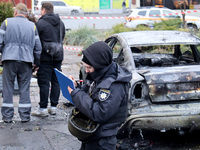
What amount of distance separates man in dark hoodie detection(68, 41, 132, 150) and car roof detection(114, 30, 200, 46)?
2.68 metres

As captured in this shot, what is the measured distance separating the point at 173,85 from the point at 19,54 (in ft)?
7.71

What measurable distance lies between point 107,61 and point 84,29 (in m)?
15.3

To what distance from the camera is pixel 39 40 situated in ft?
18.5

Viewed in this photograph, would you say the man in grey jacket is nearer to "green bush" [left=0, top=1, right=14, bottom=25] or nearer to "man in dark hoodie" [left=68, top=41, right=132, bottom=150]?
"man in dark hoodie" [left=68, top=41, right=132, bottom=150]

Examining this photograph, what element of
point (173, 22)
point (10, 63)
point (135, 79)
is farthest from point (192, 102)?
point (173, 22)

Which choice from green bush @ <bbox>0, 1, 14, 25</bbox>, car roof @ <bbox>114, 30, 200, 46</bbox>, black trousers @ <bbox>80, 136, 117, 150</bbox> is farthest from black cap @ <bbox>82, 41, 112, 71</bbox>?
green bush @ <bbox>0, 1, 14, 25</bbox>

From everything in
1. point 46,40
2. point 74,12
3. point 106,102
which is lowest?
point 106,102

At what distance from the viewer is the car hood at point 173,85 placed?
184 inches

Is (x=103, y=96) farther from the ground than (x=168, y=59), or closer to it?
farther from the ground

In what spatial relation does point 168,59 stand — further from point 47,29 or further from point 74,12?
point 74,12

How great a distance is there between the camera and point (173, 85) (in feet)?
15.4

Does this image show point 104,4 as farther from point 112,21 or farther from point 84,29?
point 84,29

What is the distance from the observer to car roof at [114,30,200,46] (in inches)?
219

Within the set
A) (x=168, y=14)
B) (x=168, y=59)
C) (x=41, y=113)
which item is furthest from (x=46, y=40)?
(x=168, y=14)
